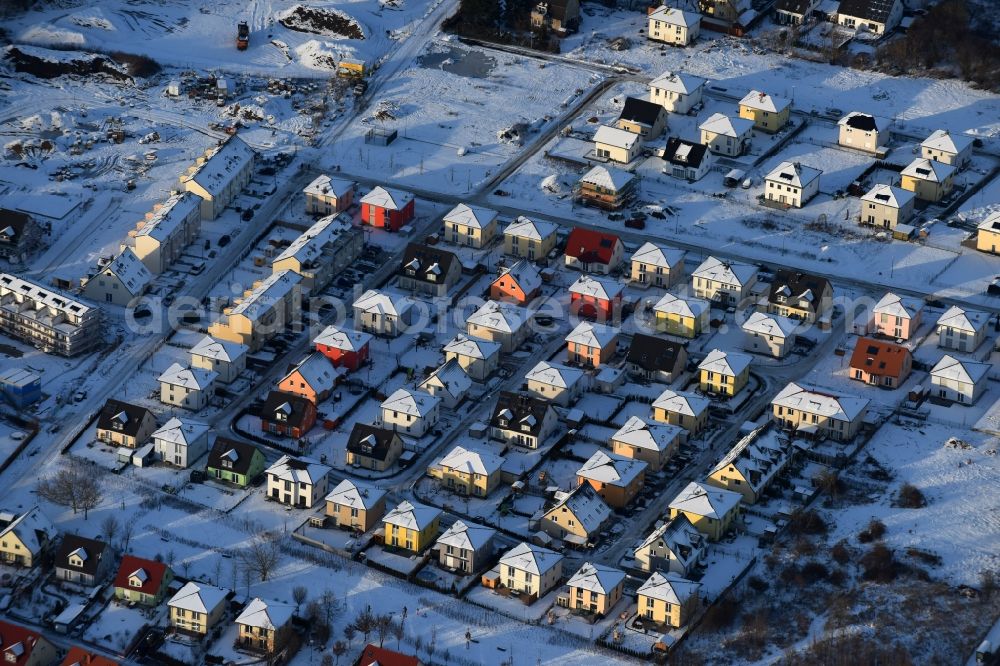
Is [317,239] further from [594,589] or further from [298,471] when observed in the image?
[594,589]

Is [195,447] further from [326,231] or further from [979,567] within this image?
[979,567]

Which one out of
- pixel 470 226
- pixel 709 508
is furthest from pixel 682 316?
pixel 709 508

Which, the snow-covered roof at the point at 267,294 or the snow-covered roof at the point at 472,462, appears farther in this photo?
the snow-covered roof at the point at 267,294

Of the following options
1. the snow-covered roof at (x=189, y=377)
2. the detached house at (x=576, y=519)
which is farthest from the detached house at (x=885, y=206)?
the snow-covered roof at (x=189, y=377)

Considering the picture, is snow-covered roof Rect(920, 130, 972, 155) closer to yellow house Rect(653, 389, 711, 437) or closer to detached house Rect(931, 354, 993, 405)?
Answer: detached house Rect(931, 354, 993, 405)

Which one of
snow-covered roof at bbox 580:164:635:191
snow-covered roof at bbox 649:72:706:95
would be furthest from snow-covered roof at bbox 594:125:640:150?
snow-covered roof at bbox 649:72:706:95

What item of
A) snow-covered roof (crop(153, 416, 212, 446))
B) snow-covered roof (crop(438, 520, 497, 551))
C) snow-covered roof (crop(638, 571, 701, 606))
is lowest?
snow-covered roof (crop(153, 416, 212, 446))

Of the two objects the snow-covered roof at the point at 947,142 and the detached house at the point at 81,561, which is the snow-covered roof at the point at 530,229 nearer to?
the snow-covered roof at the point at 947,142
